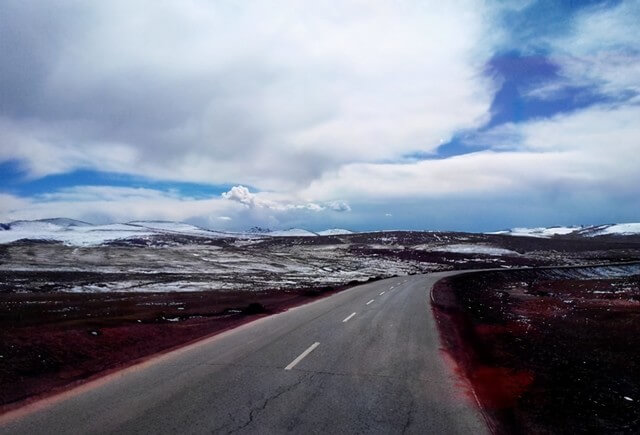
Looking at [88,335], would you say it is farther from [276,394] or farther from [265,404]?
[265,404]

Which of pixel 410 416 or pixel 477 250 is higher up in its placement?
pixel 410 416

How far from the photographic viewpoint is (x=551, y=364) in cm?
1106

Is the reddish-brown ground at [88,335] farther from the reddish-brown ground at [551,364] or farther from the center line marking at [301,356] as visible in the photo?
the reddish-brown ground at [551,364]

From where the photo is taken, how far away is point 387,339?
13500 millimetres

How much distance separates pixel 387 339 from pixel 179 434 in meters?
8.48

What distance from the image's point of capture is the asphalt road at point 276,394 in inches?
258

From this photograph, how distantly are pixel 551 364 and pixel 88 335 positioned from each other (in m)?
13.3

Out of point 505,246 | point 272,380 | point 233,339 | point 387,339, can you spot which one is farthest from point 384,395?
point 505,246

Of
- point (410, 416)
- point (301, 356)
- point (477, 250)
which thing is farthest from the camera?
point (477, 250)

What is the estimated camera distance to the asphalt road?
655 cm

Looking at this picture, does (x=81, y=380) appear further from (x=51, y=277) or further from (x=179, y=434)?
(x=51, y=277)

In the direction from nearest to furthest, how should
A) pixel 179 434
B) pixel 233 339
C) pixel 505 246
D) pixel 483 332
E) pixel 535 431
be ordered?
pixel 179 434 < pixel 535 431 < pixel 233 339 < pixel 483 332 < pixel 505 246

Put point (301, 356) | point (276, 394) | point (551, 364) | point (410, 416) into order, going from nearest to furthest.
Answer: point (410, 416), point (276, 394), point (301, 356), point (551, 364)

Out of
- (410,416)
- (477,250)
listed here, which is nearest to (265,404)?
(410,416)
